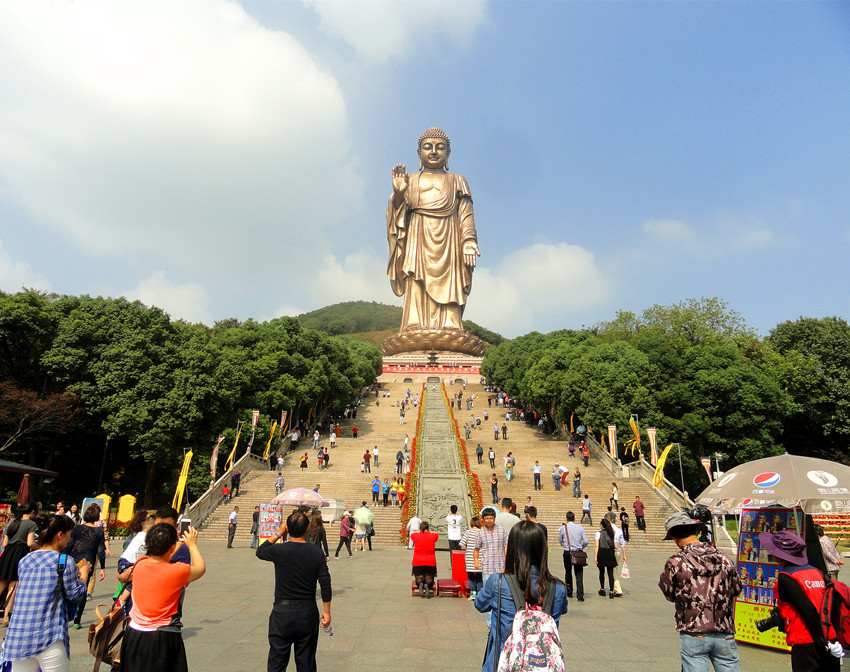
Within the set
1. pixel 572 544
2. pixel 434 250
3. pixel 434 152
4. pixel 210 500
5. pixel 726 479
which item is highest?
pixel 434 152

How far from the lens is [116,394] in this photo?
20516 millimetres

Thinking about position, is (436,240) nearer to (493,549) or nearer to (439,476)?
(439,476)

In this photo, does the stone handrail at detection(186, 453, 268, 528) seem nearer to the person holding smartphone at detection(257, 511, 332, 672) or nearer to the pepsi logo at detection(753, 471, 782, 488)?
the person holding smartphone at detection(257, 511, 332, 672)

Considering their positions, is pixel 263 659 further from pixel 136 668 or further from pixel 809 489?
pixel 809 489

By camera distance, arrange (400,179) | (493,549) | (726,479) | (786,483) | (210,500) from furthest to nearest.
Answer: (400,179), (210,500), (726,479), (786,483), (493,549)

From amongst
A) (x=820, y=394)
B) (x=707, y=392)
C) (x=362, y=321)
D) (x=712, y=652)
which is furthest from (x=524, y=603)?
(x=362, y=321)

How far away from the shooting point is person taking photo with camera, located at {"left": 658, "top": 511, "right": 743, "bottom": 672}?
11.5 ft

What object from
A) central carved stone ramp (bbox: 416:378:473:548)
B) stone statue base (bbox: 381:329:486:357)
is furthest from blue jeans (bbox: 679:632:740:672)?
stone statue base (bbox: 381:329:486:357)

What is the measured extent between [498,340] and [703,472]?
239 feet

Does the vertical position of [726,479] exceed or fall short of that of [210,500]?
it exceeds it

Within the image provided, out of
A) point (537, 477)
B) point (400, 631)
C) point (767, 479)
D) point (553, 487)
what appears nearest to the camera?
point (767, 479)

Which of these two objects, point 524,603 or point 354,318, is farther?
point 354,318

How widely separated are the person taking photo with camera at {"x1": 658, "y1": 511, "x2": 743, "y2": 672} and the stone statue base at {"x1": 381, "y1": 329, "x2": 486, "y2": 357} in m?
42.6

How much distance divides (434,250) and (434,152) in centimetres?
796
